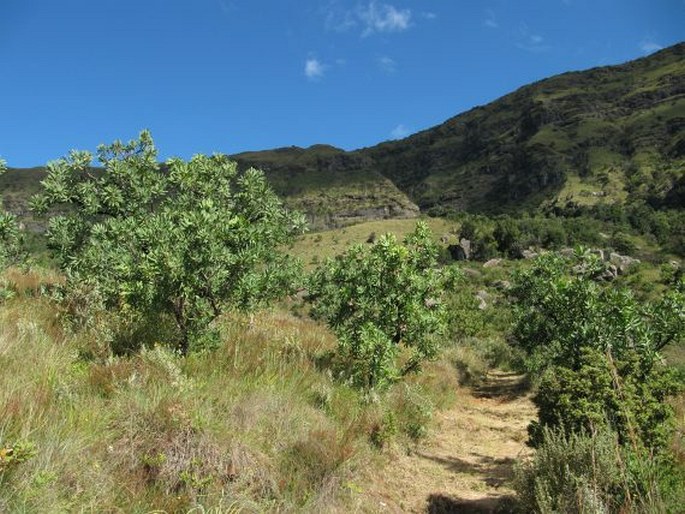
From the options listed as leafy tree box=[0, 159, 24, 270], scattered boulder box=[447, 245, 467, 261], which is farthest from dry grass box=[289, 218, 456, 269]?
leafy tree box=[0, 159, 24, 270]

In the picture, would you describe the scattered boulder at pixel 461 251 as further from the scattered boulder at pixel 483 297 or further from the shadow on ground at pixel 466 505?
the shadow on ground at pixel 466 505

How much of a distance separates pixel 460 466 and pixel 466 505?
1993 millimetres

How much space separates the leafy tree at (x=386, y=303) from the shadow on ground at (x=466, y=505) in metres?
2.23

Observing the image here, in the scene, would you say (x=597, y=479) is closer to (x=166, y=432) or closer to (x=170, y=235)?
(x=166, y=432)

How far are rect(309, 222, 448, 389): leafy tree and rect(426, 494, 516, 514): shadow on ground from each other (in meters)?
2.23

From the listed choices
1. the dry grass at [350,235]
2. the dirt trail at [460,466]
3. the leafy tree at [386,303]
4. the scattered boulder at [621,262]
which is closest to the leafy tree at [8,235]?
the leafy tree at [386,303]

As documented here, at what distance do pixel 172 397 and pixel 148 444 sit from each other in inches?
21.7

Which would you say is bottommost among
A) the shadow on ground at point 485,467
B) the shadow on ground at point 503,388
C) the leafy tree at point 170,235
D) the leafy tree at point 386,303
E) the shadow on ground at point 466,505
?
the shadow on ground at point 503,388

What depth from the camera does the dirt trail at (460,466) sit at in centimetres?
738

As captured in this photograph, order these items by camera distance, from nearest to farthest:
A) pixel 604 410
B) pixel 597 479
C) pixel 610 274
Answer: pixel 597 479, pixel 604 410, pixel 610 274

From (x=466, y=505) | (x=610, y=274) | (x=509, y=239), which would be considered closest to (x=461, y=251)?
(x=509, y=239)

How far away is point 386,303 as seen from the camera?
10.5 m

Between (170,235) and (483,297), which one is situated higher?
(170,235)

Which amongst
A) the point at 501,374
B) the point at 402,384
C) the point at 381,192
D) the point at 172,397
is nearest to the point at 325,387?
the point at 172,397
